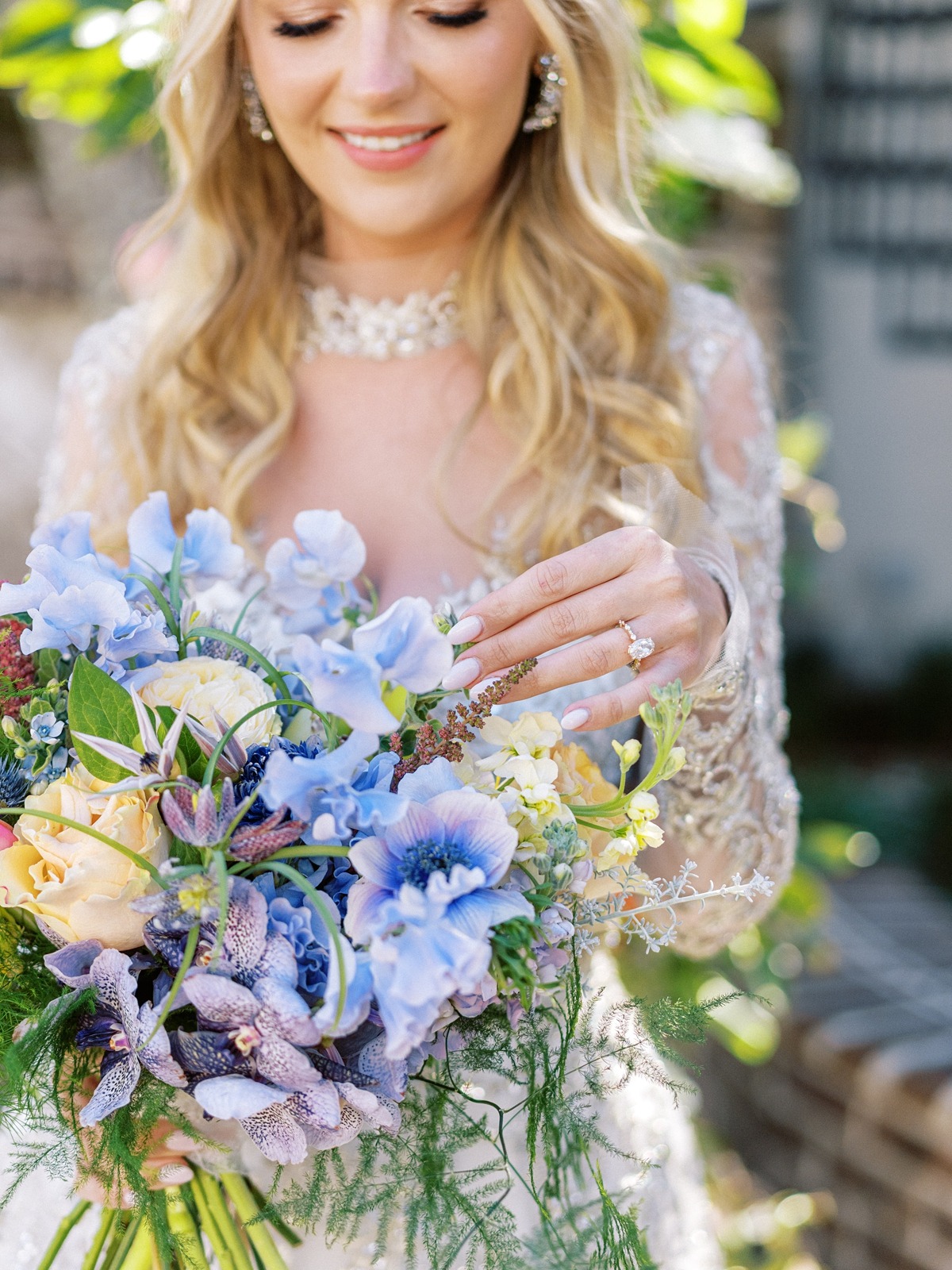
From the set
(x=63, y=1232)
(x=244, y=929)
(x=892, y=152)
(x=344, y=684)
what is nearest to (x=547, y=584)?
(x=344, y=684)

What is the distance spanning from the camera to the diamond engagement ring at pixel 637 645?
1.01 meters

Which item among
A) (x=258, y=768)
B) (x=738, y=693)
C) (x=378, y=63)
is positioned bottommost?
(x=738, y=693)

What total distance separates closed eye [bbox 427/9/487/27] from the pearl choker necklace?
1.32ft

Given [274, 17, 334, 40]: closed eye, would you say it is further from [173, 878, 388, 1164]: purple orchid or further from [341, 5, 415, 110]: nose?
[173, 878, 388, 1164]: purple orchid

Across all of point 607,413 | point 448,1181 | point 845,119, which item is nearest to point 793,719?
point 845,119

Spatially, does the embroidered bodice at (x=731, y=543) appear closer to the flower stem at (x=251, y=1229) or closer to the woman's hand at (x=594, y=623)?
the woman's hand at (x=594, y=623)

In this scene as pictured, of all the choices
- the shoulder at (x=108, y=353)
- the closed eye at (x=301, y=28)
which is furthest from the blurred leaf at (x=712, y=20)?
the shoulder at (x=108, y=353)

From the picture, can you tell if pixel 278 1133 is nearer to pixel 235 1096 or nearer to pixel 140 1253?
pixel 235 1096

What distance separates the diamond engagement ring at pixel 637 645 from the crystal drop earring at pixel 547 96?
37.1 inches

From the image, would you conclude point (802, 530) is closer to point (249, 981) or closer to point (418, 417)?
point (418, 417)

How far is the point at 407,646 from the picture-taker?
826mm

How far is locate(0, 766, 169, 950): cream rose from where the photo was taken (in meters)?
0.80

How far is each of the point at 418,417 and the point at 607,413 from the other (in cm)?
28

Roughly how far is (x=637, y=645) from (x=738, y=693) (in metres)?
0.44
